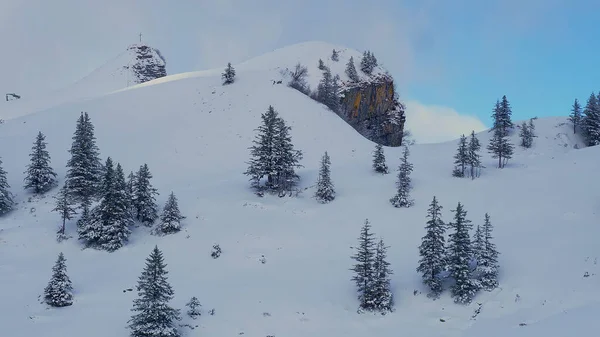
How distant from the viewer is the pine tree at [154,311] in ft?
82.1

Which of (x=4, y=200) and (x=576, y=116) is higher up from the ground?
(x=576, y=116)

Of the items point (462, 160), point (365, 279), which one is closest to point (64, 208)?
point (365, 279)

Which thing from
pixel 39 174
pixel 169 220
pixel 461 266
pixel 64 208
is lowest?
pixel 461 266

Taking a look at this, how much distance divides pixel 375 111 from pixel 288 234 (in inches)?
1862

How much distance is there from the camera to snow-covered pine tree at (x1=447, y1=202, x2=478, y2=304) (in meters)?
30.0

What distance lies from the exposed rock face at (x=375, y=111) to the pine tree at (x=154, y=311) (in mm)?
57805

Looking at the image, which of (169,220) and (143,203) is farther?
(143,203)

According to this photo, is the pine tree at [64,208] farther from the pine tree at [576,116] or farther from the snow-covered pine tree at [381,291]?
the pine tree at [576,116]

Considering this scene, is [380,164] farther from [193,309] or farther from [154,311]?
[154,311]

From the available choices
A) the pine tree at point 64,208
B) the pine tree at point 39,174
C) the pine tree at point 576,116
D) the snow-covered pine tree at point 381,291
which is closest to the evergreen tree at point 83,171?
the pine tree at point 64,208

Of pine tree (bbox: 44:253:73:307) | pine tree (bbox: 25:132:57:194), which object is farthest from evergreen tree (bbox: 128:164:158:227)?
pine tree (bbox: 44:253:73:307)

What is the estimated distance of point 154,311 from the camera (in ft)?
83.0

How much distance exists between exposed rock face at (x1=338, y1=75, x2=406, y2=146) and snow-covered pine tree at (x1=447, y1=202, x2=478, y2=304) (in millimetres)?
50079

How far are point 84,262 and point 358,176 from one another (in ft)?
107
